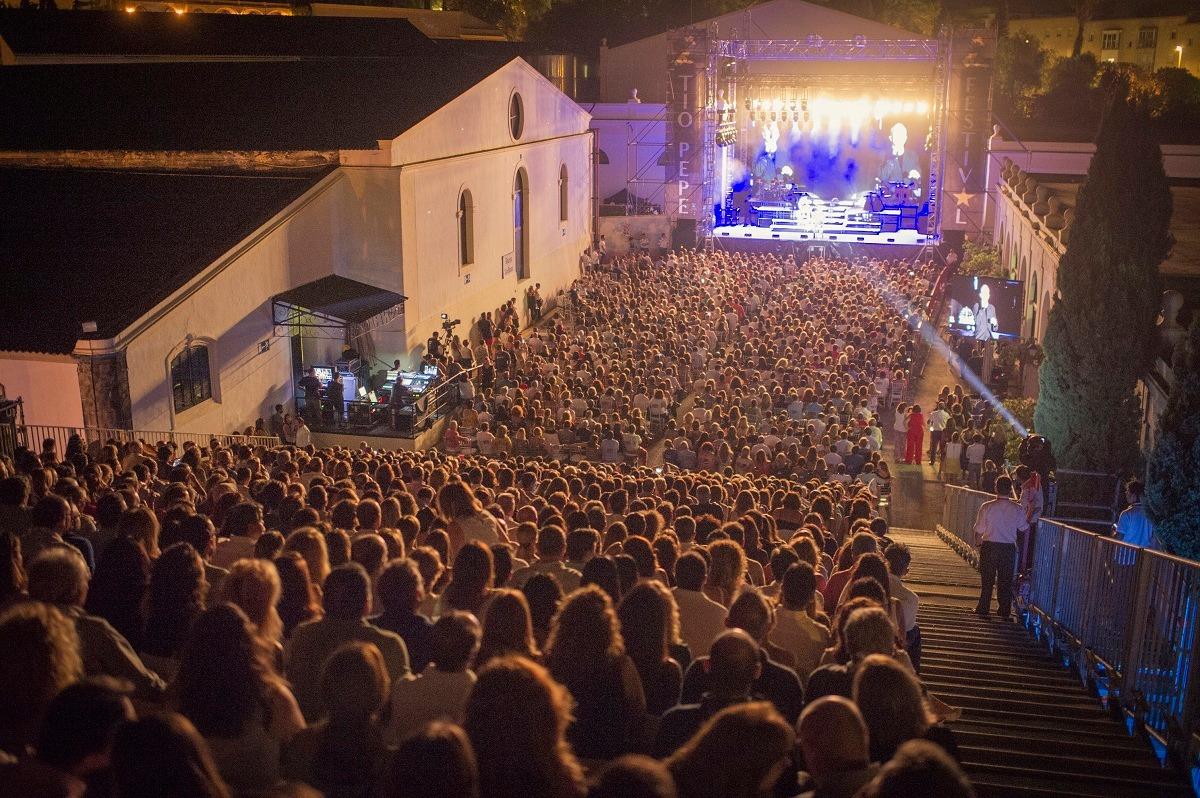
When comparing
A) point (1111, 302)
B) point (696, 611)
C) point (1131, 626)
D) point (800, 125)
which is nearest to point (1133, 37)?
point (800, 125)

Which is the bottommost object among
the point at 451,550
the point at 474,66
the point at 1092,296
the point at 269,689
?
the point at 451,550

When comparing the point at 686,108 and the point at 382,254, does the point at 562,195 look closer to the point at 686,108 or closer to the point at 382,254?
the point at 686,108

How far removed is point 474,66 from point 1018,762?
27314mm

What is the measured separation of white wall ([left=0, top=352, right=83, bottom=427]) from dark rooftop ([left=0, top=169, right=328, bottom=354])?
27 cm

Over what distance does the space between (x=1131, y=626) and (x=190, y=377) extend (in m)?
16.1

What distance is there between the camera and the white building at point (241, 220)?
18.3 m

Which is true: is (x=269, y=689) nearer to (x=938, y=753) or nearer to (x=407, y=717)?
(x=407, y=717)

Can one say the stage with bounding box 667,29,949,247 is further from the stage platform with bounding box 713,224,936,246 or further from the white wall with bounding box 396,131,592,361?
the white wall with bounding box 396,131,592,361

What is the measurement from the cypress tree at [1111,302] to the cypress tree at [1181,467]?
5.98 metres

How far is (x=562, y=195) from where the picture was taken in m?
37.5

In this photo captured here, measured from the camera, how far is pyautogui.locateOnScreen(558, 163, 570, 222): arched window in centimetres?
3700

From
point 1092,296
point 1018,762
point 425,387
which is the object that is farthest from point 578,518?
point 425,387

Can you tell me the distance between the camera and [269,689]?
156 inches

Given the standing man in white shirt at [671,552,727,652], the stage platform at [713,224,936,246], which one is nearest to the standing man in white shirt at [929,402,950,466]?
the standing man in white shirt at [671,552,727,652]
